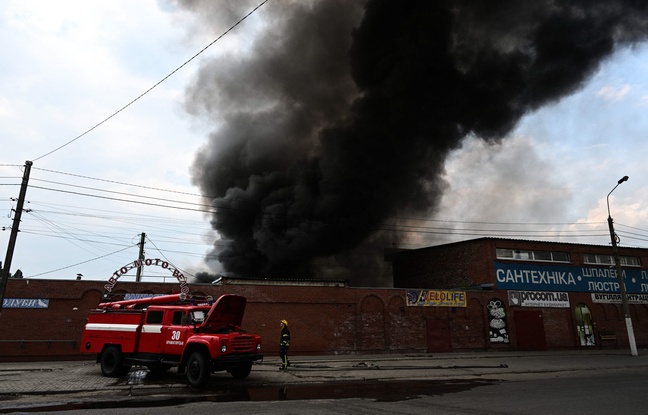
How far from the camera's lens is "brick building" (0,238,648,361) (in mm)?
19688

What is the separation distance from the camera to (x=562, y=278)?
94.9ft

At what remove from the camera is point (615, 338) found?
2941 cm

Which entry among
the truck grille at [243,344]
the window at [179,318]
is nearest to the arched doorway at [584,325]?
the truck grille at [243,344]

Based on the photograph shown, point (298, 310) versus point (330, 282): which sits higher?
point (330, 282)

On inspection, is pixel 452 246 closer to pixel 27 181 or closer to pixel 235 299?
pixel 235 299

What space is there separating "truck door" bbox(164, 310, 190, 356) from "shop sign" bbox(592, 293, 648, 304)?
95.8 ft

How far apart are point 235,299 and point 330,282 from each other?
12032 millimetres

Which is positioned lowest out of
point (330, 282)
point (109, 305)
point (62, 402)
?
point (62, 402)

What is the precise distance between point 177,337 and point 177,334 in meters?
0.08

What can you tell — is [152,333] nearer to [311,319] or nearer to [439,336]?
[311,319]

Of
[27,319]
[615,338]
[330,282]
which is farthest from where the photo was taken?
[615,338]

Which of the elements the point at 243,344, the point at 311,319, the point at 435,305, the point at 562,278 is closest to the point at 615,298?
the point at 562,278

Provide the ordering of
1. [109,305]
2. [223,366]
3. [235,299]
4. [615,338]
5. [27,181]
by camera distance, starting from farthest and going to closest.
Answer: [615,338]
[27,181]
[109,305]
[235,299]
[223,366]

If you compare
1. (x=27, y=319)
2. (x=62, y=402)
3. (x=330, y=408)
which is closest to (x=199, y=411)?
(x=330, y=408)
